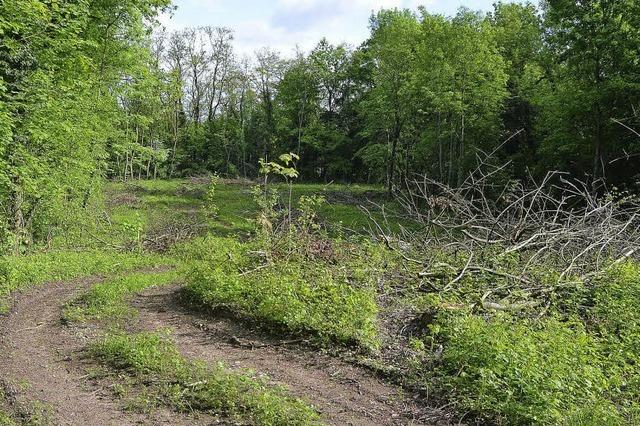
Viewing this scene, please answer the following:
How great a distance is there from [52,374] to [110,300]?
361cm

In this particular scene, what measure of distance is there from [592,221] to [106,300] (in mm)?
10187

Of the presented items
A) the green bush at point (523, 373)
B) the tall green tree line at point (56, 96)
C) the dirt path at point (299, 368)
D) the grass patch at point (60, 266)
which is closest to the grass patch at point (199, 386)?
the dirt path at point (299, 368)

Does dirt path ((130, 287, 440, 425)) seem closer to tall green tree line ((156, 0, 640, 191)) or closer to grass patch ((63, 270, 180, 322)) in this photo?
grass patch ((63, 270, 180, 322))

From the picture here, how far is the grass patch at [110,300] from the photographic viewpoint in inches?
345

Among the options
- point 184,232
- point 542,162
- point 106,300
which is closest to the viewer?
point 106,300

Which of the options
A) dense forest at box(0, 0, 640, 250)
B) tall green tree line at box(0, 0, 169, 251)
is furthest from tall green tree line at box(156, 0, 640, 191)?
tall green tree line at box(0, 0, 169, 251)

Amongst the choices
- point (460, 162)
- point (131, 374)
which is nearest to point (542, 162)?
point (460, 162)

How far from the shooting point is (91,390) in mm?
5664

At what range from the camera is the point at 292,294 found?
7.95 m

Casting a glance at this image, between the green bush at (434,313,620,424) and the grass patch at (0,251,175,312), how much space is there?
7923 mm

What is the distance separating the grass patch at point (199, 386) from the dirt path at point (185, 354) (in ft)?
0.77

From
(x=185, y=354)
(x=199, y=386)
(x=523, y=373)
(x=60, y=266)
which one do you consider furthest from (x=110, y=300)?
(x=523, y=373)

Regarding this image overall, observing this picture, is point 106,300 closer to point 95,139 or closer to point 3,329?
point 3,329

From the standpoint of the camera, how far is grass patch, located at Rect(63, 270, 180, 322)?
8758 millimetres
